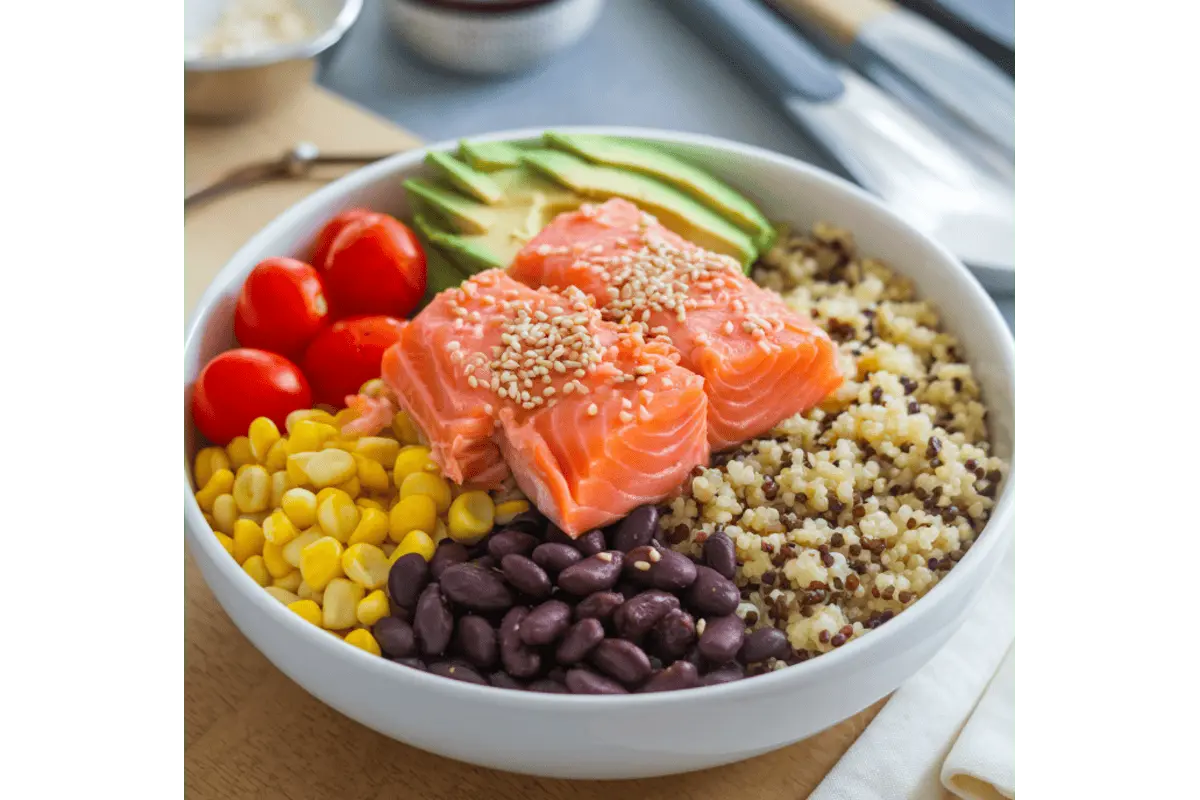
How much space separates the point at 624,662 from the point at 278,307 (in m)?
1.20

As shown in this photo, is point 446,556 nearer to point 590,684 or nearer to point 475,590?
point 475,590

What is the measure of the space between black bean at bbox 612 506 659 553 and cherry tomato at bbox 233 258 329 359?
3.05 feet

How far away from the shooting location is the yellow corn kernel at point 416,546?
2.32 meters

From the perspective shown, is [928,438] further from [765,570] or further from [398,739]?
[398,739]

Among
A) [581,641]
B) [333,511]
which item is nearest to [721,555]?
[581,641]

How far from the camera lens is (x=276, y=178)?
361 cm

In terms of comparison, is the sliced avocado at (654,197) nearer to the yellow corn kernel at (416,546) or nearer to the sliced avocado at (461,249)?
the sliced avocado at (461,249)

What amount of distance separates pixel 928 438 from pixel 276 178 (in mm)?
2090

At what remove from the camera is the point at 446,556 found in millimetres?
2271

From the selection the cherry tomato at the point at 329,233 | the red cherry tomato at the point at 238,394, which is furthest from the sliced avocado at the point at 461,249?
the red cherry tomato at the point at 238,394

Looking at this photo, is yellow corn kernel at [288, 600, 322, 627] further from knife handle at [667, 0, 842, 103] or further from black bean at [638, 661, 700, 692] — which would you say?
knife handle at [667, 0, 842, 103]

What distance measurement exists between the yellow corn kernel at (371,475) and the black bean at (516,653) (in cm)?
50

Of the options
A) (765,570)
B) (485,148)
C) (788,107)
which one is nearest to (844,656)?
(765,570)

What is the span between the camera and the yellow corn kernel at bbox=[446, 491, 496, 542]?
2357 mm
